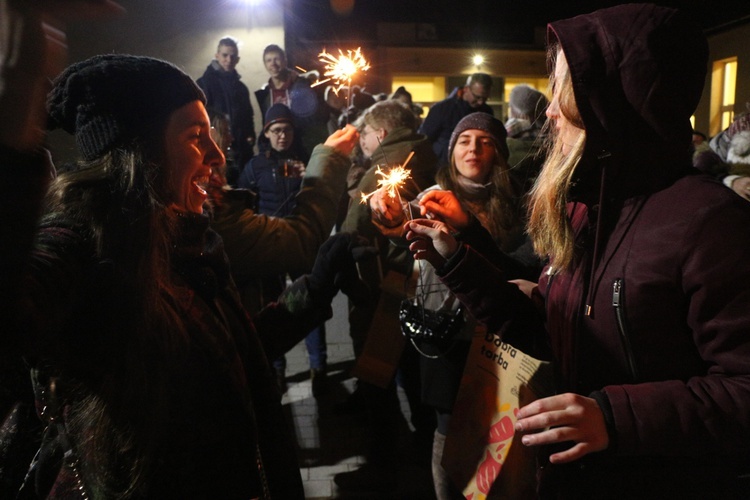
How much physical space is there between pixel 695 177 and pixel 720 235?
25cm

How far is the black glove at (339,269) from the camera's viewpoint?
2586 mm

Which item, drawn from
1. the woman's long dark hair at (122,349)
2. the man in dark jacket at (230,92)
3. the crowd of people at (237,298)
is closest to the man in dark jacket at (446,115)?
the man in dark jacket at (230,92)

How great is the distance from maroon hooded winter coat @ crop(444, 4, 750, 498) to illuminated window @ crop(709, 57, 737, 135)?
16.0 m

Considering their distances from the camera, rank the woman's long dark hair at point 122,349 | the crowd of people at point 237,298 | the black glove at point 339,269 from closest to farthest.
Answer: the crowd of people at point 237,298
the woman's long dark hair at point 122,349
the black glove at point 339,269

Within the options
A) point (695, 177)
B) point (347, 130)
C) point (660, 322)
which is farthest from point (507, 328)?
point (347, 130)

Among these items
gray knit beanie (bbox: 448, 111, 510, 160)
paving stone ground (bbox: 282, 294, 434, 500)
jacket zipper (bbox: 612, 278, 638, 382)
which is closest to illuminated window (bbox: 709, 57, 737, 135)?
paving stone ground (bbox: 282, 294, 434, 500)

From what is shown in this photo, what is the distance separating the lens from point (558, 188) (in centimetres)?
190

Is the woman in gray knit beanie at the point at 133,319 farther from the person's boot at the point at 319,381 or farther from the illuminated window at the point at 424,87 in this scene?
the illuminated window at the point at 424,87

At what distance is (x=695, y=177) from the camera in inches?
63.4

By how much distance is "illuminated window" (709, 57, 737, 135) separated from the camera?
49.9 feet

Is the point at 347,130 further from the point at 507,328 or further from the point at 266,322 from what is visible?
the point at 507,328

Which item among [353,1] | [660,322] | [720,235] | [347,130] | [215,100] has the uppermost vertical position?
[353,1]

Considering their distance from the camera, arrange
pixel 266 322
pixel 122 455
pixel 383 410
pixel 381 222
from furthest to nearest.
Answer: pixel 383 410 → pixel 381 222 → pixel 266 322 → pixel 122 455

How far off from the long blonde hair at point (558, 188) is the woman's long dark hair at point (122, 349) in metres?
1.30
